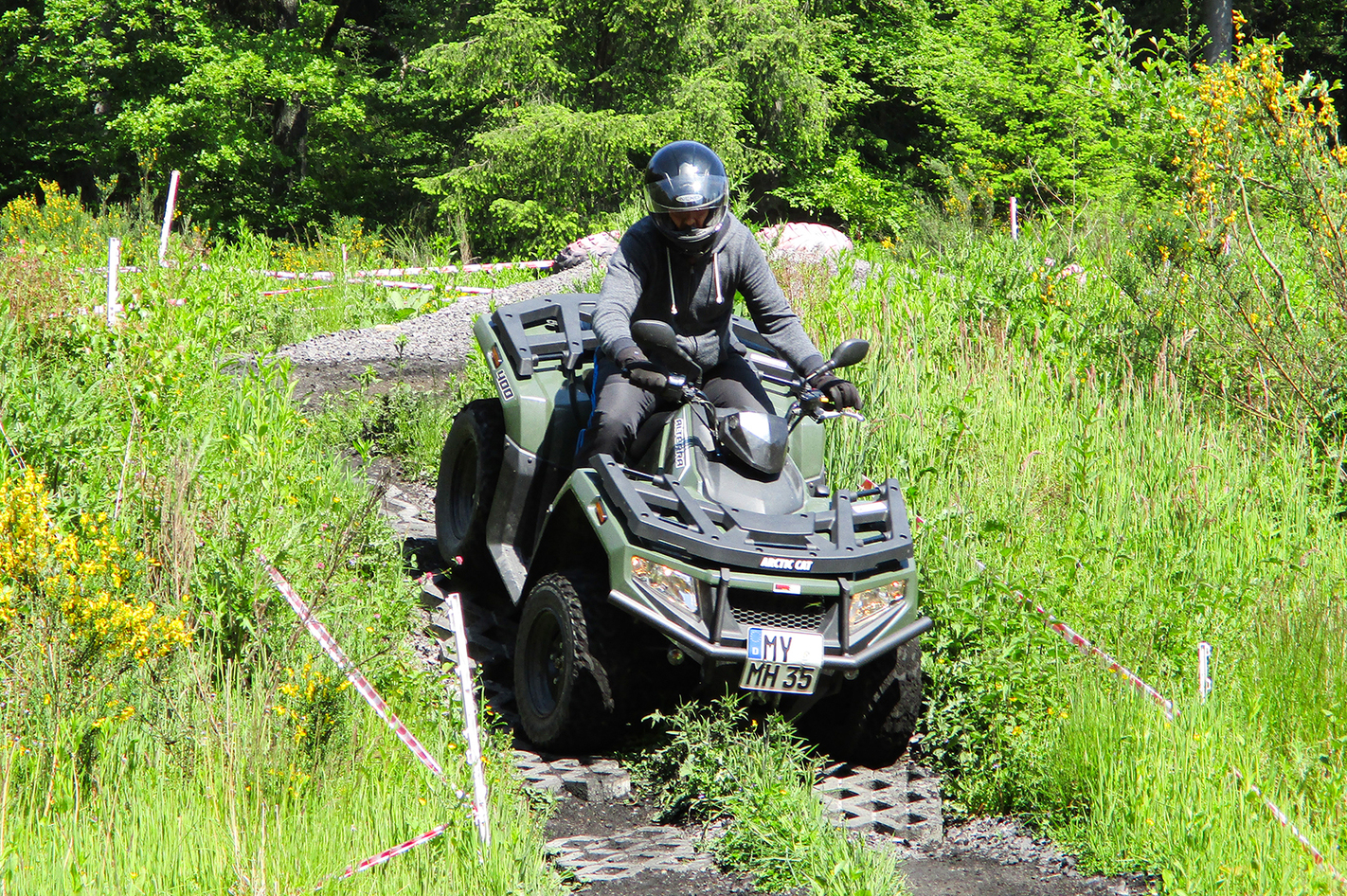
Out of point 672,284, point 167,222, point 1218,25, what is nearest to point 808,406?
point 672,284

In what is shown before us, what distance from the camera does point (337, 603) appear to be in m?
5.08

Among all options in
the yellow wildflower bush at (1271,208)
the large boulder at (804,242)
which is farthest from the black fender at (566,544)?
the large boulder at (804,242)

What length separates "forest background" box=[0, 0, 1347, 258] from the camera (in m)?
18.6

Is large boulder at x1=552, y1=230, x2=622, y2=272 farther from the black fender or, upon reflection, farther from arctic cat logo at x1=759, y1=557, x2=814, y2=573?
arctic cat logo at x1=759, y1=557, x2=814, y2=573

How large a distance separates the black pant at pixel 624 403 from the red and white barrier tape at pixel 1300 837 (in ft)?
7.61

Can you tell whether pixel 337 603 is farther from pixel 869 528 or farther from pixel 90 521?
pixel 869 528

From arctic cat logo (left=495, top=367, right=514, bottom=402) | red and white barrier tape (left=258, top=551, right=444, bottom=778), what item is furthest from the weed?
arctic cat logo (left=495, top=367, right=514, bottom=402)

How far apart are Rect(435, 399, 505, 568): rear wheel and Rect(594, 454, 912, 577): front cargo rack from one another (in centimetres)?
119

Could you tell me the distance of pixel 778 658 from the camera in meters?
4.42

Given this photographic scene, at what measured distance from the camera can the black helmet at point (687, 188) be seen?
5270 mm

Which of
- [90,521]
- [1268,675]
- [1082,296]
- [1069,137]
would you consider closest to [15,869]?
[90,521]

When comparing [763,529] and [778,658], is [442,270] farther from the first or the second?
[778,658]

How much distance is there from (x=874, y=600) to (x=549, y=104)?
1522cm

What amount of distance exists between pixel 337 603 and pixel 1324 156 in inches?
243
